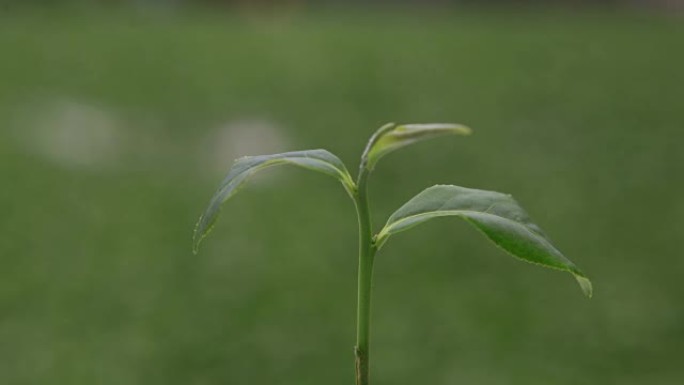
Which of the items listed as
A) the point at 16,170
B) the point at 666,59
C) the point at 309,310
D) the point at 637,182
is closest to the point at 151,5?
the point at 666,59

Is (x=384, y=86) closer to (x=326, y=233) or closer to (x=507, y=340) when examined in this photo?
(x=326, y=233)

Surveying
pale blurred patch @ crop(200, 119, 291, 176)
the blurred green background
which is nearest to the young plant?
the blurred green background

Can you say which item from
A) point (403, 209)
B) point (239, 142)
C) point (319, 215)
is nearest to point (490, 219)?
point (403, 209)

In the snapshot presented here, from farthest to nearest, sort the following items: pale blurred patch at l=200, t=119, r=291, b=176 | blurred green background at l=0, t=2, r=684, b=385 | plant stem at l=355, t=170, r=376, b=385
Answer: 1. pale blurred patch at l=200, t=119, r=291, b=176
2. blurred green background at l=0, t=2, r=684, b=385
3. plant stem at l=355, t=170, r=376, b=385

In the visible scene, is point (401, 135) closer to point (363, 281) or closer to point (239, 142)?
point (363, 281)

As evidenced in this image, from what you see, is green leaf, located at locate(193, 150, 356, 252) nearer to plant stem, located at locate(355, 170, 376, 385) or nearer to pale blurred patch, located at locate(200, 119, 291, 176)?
plant stem, located at locate(355, 170, 376, 385)

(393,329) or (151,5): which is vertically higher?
(393,329)
